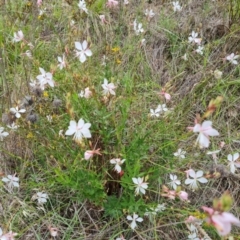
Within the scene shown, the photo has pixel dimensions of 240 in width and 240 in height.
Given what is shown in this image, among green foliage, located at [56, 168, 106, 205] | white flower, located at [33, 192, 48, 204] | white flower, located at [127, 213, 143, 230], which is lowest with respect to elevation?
white flower, located at [33, 192, 48, 204]

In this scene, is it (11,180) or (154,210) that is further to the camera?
(11,180)

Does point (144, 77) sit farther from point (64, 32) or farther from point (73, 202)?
point (73, 202)

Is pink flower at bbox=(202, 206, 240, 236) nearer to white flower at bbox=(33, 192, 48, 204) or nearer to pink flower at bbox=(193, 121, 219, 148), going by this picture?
pink flower at bbox=(193, 121, 219, 148)

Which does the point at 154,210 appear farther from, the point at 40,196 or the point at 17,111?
the point at 17,111

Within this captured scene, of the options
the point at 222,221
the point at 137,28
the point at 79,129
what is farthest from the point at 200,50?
the point at 222,221

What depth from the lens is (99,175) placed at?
1.23 m

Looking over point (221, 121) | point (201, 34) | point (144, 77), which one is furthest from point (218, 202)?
point (201, 34)

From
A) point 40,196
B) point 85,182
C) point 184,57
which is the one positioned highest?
point 184,57

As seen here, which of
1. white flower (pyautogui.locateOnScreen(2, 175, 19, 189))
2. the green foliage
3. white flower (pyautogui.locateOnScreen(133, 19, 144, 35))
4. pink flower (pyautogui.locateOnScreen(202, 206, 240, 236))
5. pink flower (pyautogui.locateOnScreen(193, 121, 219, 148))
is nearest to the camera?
pink flower (pyautogui.locateOnScreen(202, 206, 240, 236))

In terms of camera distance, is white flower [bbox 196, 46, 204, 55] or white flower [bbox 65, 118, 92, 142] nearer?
white flower [bbox 65, 118, 92, 142]

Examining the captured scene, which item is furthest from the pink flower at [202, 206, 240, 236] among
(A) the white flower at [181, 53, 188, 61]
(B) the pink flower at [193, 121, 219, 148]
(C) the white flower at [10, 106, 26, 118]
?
(A) the white flower at [181, 53, 188, 61]

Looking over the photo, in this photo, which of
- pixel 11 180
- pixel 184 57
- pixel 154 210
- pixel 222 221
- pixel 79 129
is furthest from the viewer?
pixel 184 57

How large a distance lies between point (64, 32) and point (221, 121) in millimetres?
987

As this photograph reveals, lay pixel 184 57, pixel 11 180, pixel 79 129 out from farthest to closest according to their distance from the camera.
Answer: pixel 184 57 → pixel 11 180 → pixel 79 129
